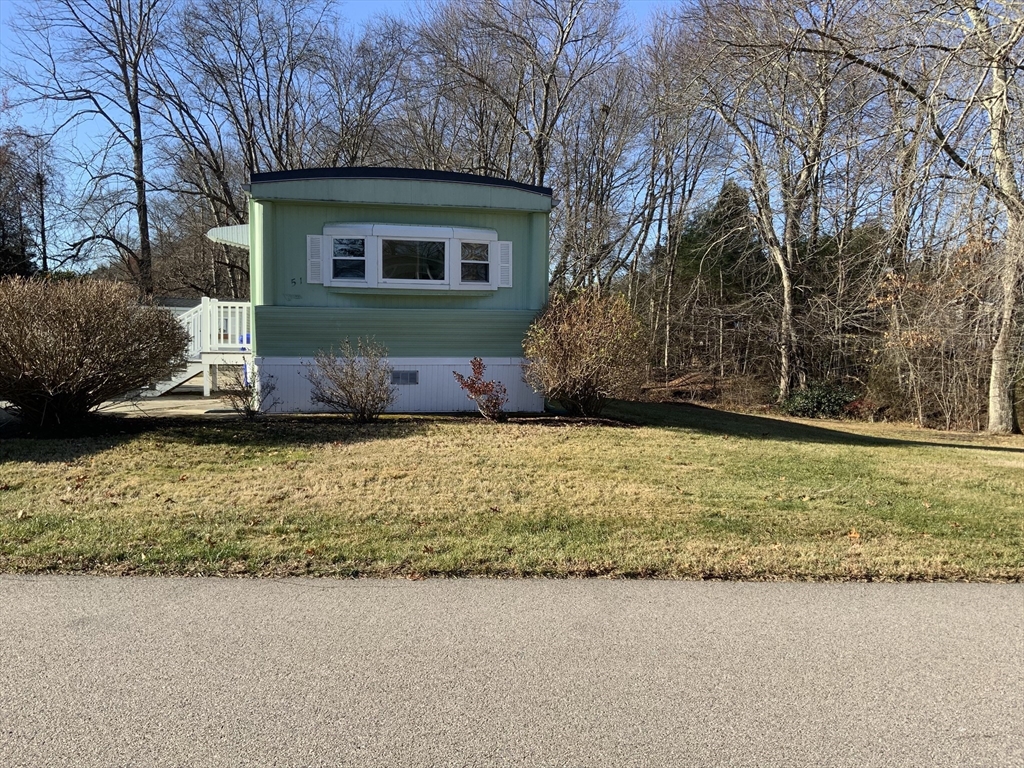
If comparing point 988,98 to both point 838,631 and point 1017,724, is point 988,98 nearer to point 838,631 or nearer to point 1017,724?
point 838,631

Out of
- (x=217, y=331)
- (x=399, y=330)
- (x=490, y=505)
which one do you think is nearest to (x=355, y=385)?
(x=399, y=330)

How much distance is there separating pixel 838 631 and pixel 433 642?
91.2 inches

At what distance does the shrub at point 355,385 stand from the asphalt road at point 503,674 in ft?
21.1

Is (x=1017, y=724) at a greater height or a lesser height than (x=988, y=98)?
lesser

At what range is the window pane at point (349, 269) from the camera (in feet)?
41.8

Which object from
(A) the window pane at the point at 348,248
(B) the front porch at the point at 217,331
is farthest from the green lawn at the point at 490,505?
(B) the front porch at the point at 217,331

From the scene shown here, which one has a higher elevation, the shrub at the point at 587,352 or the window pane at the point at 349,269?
the window pane at the point at 349,269

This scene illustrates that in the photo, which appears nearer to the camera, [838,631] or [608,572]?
[838,631]

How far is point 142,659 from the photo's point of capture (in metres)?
3.46

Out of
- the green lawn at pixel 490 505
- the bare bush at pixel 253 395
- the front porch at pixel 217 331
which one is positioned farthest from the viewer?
the front porch at pixel 217 331

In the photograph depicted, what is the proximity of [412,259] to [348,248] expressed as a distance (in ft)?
3.85

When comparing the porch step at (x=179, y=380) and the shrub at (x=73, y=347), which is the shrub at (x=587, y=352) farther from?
the porch step at (x=179, y=380)

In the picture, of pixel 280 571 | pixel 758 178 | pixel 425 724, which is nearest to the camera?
pixel 425 724

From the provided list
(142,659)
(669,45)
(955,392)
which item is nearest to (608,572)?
(142,659)
